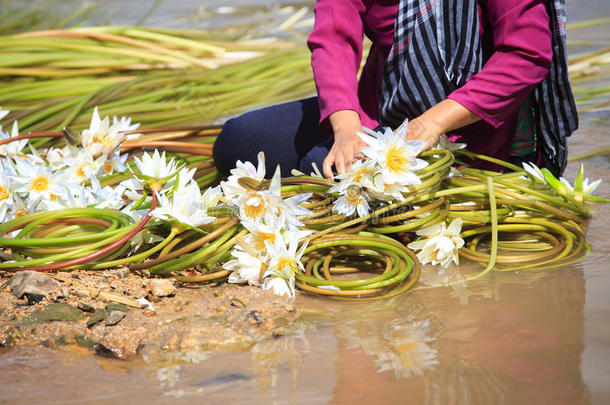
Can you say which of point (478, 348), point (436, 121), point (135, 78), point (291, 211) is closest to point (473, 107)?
point (436, 121)

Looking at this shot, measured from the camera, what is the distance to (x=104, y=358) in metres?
0.97

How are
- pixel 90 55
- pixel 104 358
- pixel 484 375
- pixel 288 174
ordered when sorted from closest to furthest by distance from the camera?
pixel 484 375
pixel 104 358
pixel 288 174
pixel 90 55

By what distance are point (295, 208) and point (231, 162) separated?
0.55 m

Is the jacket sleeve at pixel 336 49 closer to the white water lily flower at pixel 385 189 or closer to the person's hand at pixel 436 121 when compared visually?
the person's hand at pixel 436 121

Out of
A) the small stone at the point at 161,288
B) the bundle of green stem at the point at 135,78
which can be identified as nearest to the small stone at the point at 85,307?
the small stone at the point at 161,288

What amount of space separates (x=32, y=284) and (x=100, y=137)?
0.57 m

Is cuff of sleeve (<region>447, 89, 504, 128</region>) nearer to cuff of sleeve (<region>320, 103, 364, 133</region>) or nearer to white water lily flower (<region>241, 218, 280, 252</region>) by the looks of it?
cuff of sleeve (<region>320, 103, 364, 133</region>)

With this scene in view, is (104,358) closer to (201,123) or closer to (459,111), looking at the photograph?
(459,111)

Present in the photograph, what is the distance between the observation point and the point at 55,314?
1.06 metres

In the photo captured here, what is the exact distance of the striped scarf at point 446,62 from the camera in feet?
4.34

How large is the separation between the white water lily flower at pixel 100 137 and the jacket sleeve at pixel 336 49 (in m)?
0.53

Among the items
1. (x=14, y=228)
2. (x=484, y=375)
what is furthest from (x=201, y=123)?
(x=484, y=375)

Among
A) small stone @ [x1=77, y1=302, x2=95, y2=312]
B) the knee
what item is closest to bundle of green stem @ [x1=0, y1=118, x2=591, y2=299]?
small stone @ [x1=77, y1=302, x2=95, y2=312]

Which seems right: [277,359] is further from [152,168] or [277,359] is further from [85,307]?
[152,168]
